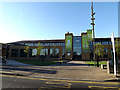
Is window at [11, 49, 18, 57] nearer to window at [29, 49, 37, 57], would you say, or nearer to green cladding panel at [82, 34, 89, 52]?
window at [29, 49, 37, 57]

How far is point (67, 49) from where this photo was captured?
53.3 metres

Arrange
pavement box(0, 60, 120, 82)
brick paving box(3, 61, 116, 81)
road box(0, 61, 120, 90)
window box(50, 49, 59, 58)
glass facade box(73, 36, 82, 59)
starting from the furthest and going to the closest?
glass facade box(73, 36, 82, 59) → window box(50, 49, 59, 58) → brick paving box(3, 61, 116, 81) → pavement box(0, 60, 120, 82) → road box(0, 61, 120, 90)

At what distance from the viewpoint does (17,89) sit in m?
5.47

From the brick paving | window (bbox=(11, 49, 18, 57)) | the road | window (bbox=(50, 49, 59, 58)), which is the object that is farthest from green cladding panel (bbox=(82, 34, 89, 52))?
the road

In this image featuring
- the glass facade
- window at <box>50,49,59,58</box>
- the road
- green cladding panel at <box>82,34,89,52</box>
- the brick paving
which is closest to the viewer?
the road

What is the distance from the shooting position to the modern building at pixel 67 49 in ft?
169

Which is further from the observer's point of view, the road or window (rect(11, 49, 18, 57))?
window (rect(11, 49, 18, 57))

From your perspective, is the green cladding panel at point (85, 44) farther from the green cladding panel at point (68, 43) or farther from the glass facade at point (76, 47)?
the green cladding panel at point (68, 43)

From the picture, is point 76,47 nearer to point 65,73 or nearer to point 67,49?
point 67,49

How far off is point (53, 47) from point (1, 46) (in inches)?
1100

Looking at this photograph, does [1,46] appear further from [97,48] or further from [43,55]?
[97,48]

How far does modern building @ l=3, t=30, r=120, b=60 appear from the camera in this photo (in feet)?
169

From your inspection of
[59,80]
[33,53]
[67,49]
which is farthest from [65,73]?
[33,53]

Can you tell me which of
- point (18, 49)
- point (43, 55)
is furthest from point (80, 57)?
point (18, 49)
